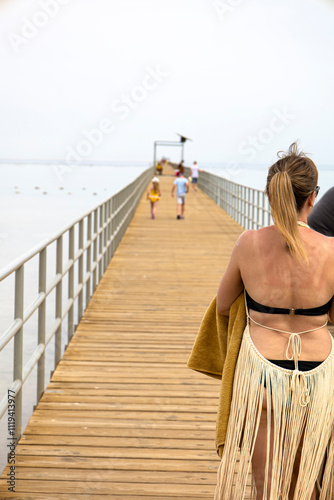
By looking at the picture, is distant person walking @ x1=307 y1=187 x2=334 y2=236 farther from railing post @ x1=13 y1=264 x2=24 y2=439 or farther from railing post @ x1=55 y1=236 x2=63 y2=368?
railing post @ x1=55 y1=236 x2=63 y2=368

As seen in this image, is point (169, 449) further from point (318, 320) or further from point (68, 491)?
point (318, 320)

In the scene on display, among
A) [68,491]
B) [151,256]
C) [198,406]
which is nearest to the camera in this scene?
[68,491]

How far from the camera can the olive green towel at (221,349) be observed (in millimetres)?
2295

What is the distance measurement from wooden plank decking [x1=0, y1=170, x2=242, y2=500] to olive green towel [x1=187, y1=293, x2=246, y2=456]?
946 mm

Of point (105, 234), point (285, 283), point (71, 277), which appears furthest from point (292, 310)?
point (105, 234)

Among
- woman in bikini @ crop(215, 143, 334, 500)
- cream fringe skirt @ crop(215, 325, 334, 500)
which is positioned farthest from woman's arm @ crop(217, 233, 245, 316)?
cream fringe skirt @ crop(215, 325, 334, 500)

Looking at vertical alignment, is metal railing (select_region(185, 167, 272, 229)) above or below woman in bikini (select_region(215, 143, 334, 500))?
below

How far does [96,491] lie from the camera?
3.15m

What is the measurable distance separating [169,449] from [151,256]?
7857 millimetres

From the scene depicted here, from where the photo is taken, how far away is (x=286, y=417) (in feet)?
7.22

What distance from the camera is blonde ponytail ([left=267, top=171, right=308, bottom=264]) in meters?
2.04

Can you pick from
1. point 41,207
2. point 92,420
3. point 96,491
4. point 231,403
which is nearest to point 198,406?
point 92,420

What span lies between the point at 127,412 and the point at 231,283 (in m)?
2.18

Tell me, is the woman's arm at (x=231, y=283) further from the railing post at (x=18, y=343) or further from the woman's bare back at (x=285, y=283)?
the railing post at (x=18, y=343)
